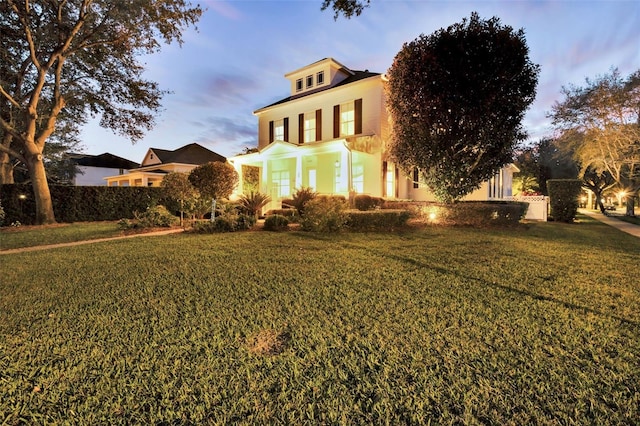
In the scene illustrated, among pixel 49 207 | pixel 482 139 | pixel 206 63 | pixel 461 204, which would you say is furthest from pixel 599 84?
pixel 49 207

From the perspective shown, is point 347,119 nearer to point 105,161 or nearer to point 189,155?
point 189,155

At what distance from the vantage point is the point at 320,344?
7.83 feet

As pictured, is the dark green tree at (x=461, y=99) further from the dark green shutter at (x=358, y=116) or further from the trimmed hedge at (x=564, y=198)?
the trimmed hedge at (x=564, y=198)

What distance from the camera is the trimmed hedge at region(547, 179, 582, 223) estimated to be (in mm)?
13500

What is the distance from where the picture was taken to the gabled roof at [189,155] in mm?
27914

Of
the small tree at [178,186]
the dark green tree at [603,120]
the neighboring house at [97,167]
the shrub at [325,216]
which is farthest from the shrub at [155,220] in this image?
the neighboring house at [97,167]

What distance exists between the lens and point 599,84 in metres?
17.0

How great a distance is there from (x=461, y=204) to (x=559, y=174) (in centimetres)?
3995

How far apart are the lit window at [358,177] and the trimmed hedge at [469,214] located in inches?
178

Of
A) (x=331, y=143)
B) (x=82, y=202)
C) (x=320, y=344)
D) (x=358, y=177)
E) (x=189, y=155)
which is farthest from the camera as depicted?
(x=189, y=155)

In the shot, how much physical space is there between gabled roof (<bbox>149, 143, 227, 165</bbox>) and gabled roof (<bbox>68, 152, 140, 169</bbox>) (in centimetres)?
1524

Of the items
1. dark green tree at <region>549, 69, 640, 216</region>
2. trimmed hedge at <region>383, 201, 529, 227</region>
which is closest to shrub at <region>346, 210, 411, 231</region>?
trimmed hedge at <region>383, 201, 529, 227</region>

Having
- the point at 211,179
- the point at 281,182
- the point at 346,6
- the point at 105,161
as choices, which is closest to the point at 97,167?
the point at 105,161

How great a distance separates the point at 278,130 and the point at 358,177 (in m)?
7.13
